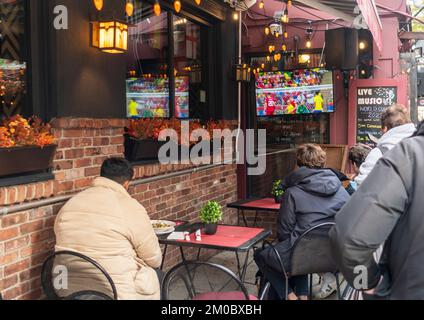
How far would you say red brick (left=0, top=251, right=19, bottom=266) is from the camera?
3.04 m

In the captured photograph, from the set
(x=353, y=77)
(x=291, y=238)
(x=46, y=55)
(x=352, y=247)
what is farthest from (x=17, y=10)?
(x=353, y=77)

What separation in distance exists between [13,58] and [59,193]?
3.42ft

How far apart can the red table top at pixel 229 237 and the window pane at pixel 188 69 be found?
7.40 feet

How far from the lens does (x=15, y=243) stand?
313 centimetres

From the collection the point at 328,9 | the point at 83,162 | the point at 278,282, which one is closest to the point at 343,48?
the point at 328,9

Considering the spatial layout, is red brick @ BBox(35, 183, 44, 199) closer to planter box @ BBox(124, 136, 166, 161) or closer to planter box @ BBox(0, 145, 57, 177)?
planter box @ BBox(0, 145, 57, 177)

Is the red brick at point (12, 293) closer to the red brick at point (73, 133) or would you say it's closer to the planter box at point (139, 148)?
the red brick at point (73, 133)

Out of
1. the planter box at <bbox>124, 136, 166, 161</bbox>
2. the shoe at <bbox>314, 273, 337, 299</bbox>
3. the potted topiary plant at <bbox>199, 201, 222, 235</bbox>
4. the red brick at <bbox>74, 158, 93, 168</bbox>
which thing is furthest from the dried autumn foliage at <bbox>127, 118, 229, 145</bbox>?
the shoe at <bbox>314, 273, 337, 299</bbox>

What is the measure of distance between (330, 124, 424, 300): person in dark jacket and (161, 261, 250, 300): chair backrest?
0.91 meters

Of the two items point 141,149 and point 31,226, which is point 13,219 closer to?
point 31,226

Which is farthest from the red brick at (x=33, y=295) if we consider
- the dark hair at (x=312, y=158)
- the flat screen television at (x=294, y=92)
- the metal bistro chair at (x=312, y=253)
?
the flat screen television at (x=294, y=92)
